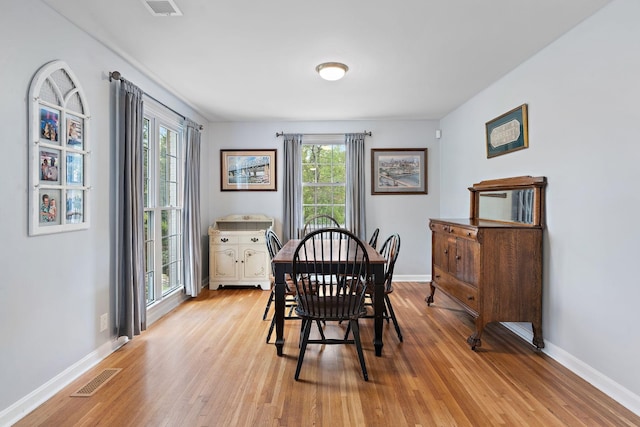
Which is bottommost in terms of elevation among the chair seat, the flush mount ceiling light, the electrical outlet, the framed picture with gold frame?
the electrical outlet

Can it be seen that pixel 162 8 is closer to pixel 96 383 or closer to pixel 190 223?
pixel 96 383

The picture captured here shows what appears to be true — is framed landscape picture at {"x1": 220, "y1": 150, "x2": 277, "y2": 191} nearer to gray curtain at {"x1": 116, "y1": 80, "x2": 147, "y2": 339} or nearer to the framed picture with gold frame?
gray curtain at {"x1": 116, "y1": 80, "x2": 147, "y2": 339}

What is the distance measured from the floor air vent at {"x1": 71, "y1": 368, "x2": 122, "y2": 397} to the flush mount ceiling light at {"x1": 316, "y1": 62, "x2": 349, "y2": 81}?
2930mm

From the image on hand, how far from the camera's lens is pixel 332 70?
313 cm

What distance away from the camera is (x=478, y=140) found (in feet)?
13.5

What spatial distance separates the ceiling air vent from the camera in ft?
7.03

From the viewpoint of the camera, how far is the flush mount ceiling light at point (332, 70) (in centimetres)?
311

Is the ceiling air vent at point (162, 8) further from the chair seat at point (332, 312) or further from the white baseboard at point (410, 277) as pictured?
the white baseboard at point (410, 277)

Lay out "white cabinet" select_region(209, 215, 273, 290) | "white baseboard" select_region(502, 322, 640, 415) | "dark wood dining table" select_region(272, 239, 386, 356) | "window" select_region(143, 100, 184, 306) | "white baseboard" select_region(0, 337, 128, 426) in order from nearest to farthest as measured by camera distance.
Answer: "white baseboard" select_region(0, 337, 128, 426) < "white baseboard" select_region(502, 322, 640, 415) < "dark wood dining table" select_region(272, 239, 386, 356) < "window" select_region(143, 100, 184, 306) < "white cabinet" select_region(209, 215, 273, 290)

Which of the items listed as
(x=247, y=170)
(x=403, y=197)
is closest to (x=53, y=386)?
(x=247, y=170)

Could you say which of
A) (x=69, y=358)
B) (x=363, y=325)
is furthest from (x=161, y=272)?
(x=363, y=325)

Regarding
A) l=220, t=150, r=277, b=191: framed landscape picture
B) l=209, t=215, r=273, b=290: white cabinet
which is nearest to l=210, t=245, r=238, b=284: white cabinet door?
l=209, t=215, r=273, b=290: white cabinet

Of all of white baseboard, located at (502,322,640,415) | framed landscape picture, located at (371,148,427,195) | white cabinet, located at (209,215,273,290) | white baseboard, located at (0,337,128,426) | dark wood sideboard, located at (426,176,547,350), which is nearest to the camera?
white baseboard, located at (0,337,128,426)

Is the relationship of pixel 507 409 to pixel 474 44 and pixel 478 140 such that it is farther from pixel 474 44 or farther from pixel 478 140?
pixel 478 140
